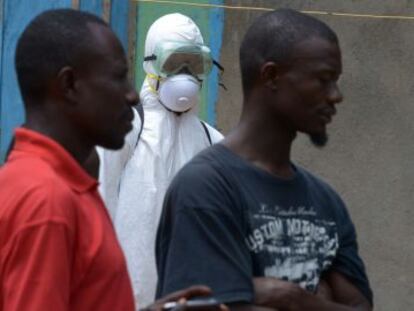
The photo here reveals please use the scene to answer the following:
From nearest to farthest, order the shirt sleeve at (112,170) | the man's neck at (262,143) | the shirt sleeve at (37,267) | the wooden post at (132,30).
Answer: the shirt sleeve at (37,267) < the man's neck at (262,143) < the shirt sleeve at (112,170) < the wooden post at (132,30)

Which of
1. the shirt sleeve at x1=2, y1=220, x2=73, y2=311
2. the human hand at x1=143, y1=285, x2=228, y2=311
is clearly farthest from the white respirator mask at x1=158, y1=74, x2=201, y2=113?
the shirt sleeve at x1=2, y1=220, x2=73, y2=311

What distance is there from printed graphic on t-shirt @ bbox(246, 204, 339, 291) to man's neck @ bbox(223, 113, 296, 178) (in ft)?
0.43

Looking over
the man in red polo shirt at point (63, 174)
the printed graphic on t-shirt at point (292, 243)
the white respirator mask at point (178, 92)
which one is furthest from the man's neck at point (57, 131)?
the white respirator mask at point (178, 92)

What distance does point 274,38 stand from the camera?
10.4 ft

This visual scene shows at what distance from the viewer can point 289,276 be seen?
3057mm

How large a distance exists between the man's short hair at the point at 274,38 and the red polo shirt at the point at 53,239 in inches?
26.2

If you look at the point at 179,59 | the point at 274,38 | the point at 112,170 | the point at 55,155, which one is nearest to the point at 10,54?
the point at 179,59

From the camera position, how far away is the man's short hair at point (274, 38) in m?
3.14

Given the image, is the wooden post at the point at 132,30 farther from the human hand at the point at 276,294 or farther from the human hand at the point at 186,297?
the human hand at the point at 186,297

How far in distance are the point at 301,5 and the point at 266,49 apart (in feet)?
12.3

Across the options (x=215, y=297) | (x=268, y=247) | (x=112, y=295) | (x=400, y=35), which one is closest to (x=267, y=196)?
(x=268, y=247)

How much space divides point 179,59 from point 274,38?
2368 millimetres

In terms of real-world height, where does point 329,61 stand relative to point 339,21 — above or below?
above

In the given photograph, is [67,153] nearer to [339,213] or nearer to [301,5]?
[339,213]
